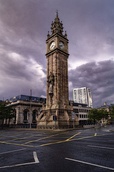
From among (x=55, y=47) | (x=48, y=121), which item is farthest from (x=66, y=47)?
(x=48, y=121)

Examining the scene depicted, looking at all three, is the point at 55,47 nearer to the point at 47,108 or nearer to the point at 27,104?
the point at 47,108

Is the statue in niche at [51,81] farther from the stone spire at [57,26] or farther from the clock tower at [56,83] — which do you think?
the stone spire at [57,26]

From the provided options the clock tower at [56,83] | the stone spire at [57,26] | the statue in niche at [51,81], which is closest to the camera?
the clock tower at [56,83]

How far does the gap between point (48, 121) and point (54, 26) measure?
39460mm

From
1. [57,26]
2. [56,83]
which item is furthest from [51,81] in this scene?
[57,26]

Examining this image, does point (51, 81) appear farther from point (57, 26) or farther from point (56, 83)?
point (57, 26)

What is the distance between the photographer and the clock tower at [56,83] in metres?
43.2

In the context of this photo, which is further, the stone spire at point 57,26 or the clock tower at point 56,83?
the stone spire at point 57,26

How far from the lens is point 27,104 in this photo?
231 feet

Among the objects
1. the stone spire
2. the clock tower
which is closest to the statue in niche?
the clock tower

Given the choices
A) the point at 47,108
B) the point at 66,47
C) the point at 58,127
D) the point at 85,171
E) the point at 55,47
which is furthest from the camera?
the point at 66,47

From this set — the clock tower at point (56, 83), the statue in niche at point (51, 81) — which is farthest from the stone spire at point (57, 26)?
the statue in niche at point (51, 81)

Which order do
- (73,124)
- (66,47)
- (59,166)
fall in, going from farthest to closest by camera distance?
(66,47), (73,124), (59,166)

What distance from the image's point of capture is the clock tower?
4317cm
